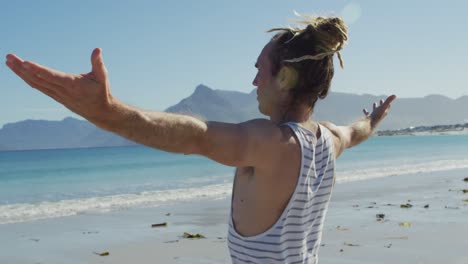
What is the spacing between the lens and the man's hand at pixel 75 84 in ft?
5.70

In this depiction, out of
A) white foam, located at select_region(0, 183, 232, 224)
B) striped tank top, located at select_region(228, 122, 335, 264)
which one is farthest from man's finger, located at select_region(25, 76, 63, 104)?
white foam, located at select_region(0, 183, 232, 224)

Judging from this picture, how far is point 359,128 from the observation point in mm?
3572

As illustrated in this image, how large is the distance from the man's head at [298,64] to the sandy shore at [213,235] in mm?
5548

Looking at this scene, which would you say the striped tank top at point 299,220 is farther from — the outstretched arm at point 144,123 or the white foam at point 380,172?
the white foam at point 380,172

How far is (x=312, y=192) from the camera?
250cm

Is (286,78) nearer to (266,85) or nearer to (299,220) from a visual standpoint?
(266,85)

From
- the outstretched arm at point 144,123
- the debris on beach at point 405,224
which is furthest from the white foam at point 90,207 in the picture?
the outstretched arm at point 144,123

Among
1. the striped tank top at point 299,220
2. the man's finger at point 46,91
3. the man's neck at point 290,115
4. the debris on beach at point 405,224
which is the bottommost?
the debris on beach at point 405,224

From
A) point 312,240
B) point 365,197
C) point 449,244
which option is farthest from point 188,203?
point 312,240

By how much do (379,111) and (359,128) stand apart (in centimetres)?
46

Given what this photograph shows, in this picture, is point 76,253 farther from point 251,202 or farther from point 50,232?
point 251,202

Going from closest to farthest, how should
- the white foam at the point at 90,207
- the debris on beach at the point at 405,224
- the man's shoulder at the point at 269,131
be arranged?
the man's shoulder at the point at 269,131
the debris on beach at the point at 405,224
the white foam at the point at 90,207

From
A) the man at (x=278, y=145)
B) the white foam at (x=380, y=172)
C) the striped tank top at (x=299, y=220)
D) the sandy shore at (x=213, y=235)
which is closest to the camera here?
the man at (x=278, y=145)

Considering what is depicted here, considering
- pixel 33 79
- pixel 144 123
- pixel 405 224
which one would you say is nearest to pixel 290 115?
pixel 144 123
